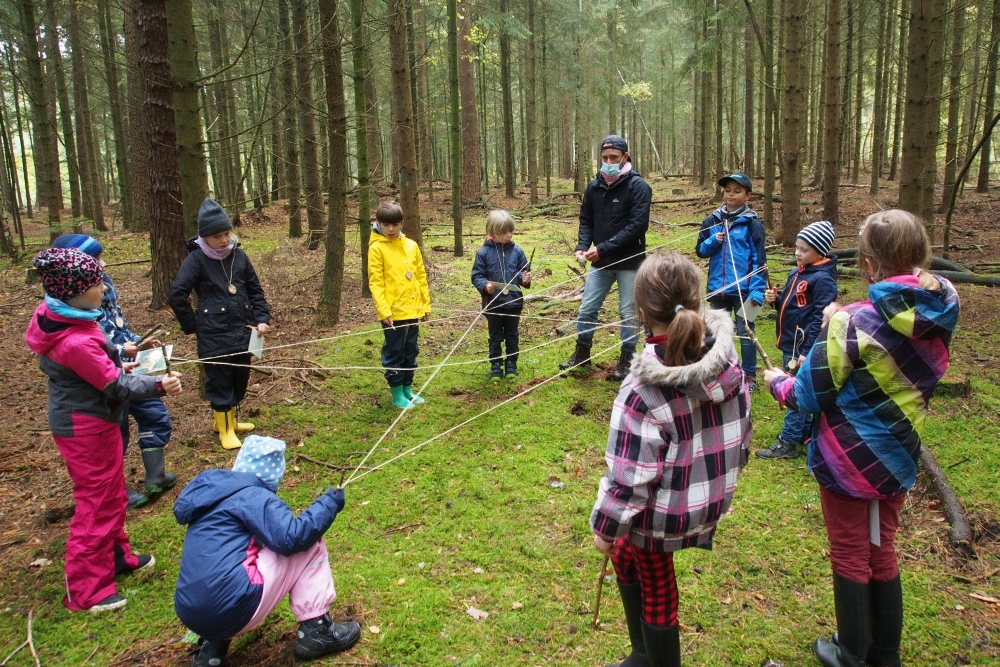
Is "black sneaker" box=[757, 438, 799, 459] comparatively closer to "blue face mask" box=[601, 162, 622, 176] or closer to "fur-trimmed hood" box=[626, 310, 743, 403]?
"fur-trimmed hood" box=[626, 310, 743, 403]

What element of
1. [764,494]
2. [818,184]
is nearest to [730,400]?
[764,494]

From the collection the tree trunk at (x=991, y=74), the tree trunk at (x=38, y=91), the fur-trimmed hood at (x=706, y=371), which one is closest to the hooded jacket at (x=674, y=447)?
the fur-trimmed hood at (x=706, y=371)

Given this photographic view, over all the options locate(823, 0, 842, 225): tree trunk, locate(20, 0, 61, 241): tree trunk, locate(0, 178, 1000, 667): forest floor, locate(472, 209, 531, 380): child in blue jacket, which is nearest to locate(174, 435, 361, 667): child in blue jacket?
locate(0, 178, 1000, 667): forest floor

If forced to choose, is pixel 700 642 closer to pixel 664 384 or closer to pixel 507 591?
pixel 507 591

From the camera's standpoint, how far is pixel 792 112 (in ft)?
32.4

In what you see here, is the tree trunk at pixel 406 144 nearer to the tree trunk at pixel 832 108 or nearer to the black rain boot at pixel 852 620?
the tree trunk at pixel 832 108

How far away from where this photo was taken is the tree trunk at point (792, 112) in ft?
31.2

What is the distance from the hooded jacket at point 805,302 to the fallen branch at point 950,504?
1056 mm

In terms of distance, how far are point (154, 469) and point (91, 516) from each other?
1167mm

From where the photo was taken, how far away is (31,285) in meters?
11.8

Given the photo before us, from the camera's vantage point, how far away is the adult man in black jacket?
5.64 m

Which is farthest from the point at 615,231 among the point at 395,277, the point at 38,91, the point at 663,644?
the point at 38,91

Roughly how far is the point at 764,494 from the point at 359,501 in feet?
9.48

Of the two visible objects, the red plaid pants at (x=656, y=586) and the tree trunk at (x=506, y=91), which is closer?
the red plaid pants at (x=656, y=586)
